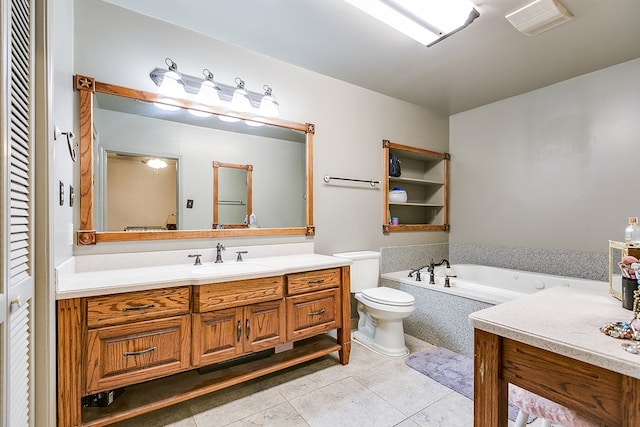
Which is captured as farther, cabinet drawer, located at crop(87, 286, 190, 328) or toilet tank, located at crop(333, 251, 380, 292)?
toilet tank, located at crop(333, 251, 380, 292)

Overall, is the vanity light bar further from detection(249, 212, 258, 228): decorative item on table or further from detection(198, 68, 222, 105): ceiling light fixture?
detection(249, 212, 258, 228): decorative item on table

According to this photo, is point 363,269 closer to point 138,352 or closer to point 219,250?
point 219,250

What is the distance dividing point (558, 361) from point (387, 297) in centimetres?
165

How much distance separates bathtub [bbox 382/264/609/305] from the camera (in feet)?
7.91

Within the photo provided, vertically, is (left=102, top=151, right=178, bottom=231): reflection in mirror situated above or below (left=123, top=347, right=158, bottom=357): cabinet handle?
above

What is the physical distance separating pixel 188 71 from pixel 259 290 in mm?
1682

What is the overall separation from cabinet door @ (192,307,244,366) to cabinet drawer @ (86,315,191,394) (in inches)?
2.1

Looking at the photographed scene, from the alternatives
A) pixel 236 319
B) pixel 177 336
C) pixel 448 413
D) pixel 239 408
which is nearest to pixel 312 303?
pixel 236 319

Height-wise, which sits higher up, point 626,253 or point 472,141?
point 472,141

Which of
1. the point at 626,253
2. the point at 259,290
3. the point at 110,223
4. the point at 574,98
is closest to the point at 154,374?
the point at 259,290

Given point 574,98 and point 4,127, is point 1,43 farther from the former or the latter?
point 574,98

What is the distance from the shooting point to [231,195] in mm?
2342

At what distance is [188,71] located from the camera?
215cm

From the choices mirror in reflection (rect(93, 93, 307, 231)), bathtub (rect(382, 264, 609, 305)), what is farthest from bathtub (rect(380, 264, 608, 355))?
mirror in reflection (rect(93, 93, 307, 231))
